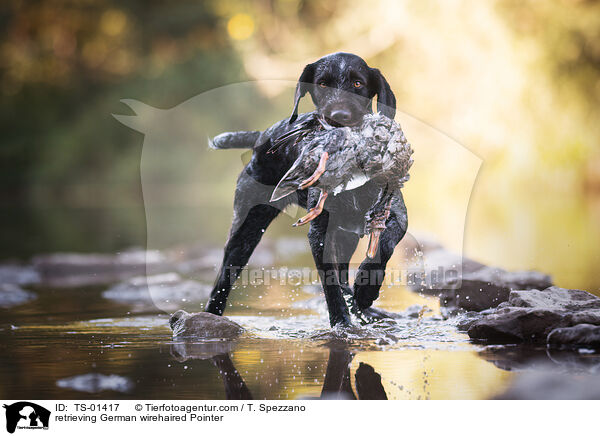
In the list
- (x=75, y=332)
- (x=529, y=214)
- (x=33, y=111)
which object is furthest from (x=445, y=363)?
(x=33, y=111)

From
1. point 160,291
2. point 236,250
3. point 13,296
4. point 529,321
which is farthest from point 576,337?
point 13,296

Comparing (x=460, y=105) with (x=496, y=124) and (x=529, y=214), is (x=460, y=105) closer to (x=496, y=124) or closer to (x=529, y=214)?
(x=496, y=124)

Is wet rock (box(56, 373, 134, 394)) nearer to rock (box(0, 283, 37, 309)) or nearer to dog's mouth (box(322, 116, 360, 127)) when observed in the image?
dog's mouth (box(322, 116, 360, 127))

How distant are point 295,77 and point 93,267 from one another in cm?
325

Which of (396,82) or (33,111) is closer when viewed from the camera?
(396,82)

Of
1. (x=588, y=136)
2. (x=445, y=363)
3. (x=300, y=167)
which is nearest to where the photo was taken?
(x=445, y=363)

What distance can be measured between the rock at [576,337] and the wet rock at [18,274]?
15.8ft

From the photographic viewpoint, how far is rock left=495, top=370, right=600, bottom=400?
2.97 metres

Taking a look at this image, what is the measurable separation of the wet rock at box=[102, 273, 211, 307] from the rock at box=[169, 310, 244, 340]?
1366 mm

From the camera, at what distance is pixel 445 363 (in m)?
3.53

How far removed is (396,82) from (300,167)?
12974 mm

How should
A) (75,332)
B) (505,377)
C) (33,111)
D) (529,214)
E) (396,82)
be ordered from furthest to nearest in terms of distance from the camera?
(33,111)
(396,82)
(529,214)
(75,332)
(505,377)

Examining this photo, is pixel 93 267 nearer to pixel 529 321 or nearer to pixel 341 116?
pixel 341 116
